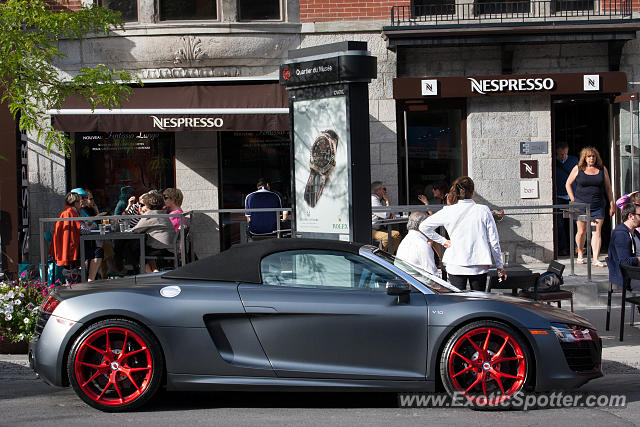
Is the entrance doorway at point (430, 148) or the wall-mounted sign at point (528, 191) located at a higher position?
the entrance doorway at point (430, 148)

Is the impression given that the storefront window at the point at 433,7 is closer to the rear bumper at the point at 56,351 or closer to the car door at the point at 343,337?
the car door at the point at 343,337

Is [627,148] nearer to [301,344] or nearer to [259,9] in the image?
[259,9]

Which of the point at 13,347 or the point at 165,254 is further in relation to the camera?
the point at 165,254

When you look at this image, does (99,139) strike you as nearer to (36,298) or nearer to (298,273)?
(36,298)

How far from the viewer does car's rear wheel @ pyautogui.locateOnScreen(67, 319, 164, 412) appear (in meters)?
6.16

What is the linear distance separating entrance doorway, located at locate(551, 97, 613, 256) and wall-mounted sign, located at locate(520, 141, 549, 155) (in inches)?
10.2

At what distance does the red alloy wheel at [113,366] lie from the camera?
6168 mm

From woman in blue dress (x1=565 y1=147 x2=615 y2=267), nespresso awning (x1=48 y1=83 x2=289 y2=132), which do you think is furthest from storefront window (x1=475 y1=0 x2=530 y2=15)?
nespresso awning (x1=48 y1=83 x2=289 y2=132)

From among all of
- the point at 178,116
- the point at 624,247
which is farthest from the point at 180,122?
the point at 624,247

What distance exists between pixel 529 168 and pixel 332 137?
22.4ft

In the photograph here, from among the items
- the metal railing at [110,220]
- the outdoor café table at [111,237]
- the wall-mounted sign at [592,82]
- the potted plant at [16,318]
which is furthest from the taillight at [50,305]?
the wall-mounted sign at [592,82]

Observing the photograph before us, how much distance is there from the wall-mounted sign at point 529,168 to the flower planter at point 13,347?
30.5 feet

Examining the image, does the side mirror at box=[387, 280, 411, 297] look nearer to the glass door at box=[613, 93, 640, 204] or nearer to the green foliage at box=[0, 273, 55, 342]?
the green foliage at box=[0, 273, 55, 342]

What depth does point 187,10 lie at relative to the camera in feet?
48.8
